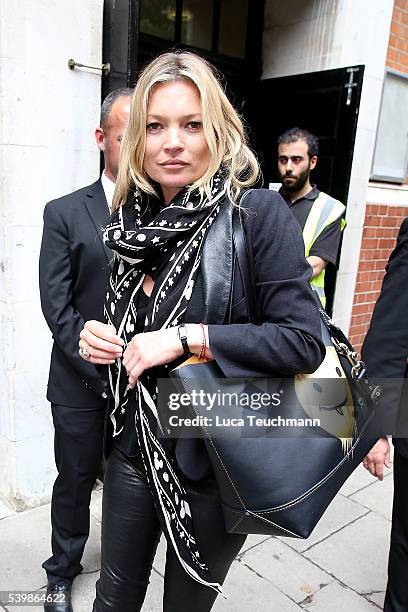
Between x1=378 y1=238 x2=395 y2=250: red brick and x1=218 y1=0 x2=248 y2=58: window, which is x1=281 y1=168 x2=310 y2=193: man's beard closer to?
x1=218 y1=0 x2=248 y2=58: window

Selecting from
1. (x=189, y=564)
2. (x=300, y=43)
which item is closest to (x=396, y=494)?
(x=189, y=564)

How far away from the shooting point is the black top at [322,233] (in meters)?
3.48

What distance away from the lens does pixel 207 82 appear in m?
1.44

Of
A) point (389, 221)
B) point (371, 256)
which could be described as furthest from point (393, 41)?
point (371, 256)

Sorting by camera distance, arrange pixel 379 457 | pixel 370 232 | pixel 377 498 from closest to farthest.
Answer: pixel 379 457 < pixel 377 498 < pixel 370 232

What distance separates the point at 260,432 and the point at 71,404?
3.85 feet

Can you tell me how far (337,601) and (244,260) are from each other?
1973 mm

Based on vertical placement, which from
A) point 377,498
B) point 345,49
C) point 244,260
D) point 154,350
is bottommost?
point 377,498

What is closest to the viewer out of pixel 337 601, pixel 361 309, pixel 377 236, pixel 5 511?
pixel 337 601

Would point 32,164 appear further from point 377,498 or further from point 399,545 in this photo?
point 377,498

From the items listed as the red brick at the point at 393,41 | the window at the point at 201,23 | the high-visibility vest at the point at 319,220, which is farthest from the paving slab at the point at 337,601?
the red brick at the point at 393,41

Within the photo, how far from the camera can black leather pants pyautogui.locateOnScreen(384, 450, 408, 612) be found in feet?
6.96

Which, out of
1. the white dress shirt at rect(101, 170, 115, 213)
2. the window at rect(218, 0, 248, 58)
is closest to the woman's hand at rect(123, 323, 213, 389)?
the white dress shirt at rect(101, 170, 115, 213)

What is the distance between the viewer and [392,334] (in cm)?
186
